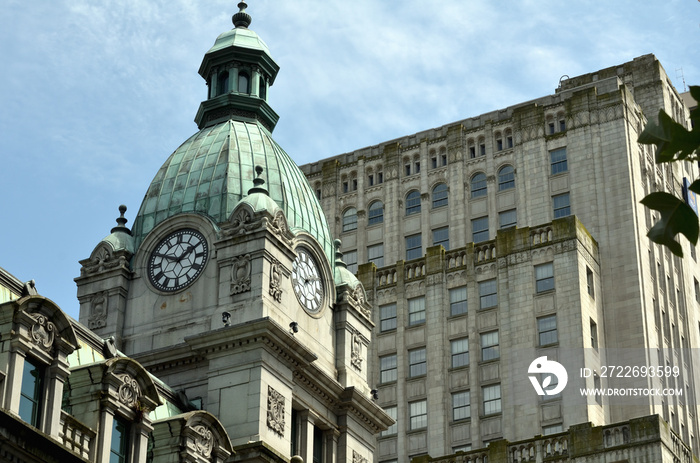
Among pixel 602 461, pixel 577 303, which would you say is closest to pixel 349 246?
pixel 577 303

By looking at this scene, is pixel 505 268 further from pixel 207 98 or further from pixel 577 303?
pixel 207 98

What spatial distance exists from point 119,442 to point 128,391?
1.33m

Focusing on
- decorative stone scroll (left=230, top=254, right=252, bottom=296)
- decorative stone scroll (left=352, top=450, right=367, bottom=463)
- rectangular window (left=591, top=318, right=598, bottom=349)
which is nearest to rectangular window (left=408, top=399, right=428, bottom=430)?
rectangular window (left=591, top=318, right=598, bottom=349)

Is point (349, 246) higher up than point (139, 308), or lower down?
higher up

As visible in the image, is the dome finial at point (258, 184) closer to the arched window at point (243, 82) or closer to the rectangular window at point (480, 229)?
the arched window at point (243, 82)

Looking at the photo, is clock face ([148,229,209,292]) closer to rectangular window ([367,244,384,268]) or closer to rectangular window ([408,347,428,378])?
rectangular window ([408,347,428,378])

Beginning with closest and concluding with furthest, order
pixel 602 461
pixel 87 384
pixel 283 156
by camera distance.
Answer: pixel 87 384, pixel 283 156, pixel 602 461

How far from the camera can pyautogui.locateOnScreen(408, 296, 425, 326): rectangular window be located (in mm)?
84125

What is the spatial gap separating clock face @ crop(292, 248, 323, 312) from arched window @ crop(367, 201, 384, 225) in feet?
146

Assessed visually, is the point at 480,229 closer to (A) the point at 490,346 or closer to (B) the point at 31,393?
(A) the point at 490,346

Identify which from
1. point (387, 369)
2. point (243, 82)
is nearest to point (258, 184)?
point (243, 82)

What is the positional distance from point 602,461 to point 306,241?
22.9m

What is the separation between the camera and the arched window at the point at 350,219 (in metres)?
94.1

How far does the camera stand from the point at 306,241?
159 feet
